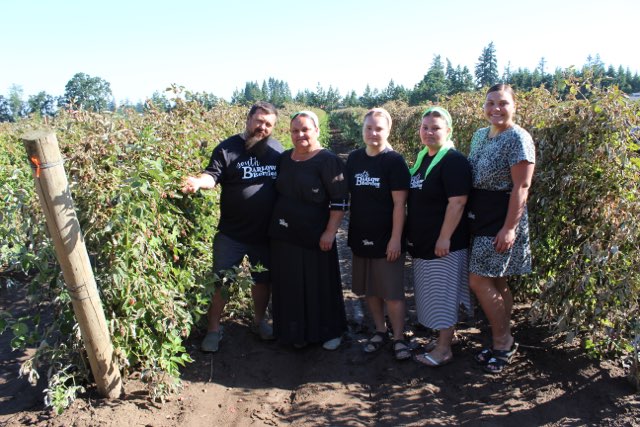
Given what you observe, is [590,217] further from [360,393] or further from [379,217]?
[360,393]

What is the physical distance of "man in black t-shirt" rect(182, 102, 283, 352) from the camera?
11.0ft

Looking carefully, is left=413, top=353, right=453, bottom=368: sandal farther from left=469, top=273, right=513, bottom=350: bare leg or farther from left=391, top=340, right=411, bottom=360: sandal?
left=469, top=273, right=513, bottom=350: bare leg

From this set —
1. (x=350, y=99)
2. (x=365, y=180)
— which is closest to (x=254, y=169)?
(x=365, y=180)

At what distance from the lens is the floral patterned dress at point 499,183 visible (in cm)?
281

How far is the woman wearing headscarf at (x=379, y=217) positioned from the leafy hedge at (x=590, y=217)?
939 millimetres

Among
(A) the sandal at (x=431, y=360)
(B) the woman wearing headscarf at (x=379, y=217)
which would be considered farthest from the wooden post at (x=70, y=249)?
(A) the sandal at (x=431, y=360)

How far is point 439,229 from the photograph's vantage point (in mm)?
3123

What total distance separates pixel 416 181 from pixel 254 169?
3.81 ft

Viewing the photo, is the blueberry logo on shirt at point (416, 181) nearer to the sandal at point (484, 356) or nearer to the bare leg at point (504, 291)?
the bare leg at point (504, 291)

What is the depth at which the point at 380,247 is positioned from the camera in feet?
10.9

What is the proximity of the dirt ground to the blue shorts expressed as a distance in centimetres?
70

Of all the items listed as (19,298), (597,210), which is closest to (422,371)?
(597,210)

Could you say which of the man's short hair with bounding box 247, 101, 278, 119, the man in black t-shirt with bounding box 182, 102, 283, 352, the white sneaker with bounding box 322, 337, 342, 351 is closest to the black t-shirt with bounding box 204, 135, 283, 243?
the man in black t-shirt with bounding box 182, 102, 283, 352

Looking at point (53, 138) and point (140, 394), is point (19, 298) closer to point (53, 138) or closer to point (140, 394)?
point (140, 394)
